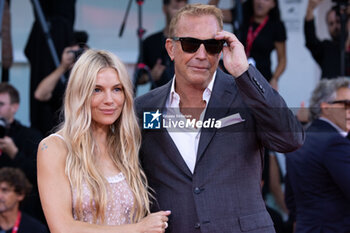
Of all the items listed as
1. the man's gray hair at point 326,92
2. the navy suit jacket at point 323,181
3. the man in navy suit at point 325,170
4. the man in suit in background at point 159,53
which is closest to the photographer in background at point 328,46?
the man in suit in background at point 159,53

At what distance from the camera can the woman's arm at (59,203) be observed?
279 cm

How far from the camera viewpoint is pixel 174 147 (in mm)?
3002

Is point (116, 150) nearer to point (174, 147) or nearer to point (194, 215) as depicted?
point (174, 147)

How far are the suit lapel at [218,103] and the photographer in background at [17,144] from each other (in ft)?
7.05

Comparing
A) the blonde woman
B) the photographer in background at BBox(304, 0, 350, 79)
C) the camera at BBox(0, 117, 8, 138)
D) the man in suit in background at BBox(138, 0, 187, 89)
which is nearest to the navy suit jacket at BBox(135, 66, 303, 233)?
the blonde woman

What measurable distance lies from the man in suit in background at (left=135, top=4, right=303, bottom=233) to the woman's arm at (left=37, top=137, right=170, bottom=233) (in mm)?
187

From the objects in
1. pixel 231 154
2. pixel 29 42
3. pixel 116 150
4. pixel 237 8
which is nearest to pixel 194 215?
pixel 231 154

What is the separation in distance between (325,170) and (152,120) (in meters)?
1.47

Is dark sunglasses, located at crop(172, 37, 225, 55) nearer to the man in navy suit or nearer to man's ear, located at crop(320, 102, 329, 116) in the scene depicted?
the man in navy suit

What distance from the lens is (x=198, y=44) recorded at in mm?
2982

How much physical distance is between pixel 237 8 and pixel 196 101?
2521 mm

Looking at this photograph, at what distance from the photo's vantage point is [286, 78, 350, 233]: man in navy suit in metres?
4.00

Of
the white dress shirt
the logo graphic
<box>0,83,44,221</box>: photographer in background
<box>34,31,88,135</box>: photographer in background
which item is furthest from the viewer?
<box>34,31,88,135</box>: photographer in background

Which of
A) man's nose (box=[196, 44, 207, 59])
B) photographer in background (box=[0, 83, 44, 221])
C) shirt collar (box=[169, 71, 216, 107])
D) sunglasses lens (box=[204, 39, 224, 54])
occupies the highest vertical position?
sunglasses lens (box=[204, 39, 224, 54])
